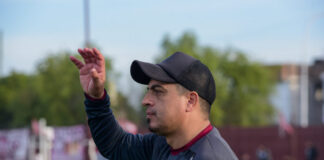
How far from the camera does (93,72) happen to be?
2793 millimetres

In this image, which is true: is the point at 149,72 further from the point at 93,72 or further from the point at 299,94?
the point at 299,94

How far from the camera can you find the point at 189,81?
111 inches

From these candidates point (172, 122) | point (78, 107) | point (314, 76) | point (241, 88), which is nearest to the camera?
point (172, 122)

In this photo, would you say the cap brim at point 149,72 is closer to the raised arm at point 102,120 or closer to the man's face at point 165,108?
the man's face at point 165,108

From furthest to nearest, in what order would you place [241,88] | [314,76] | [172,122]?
[314,76], [241,88], [172,122]

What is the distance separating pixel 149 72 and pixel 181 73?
0.17 m

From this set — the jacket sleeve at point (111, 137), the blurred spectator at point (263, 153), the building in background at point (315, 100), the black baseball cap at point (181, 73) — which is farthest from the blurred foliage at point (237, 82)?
the black baseball cap at point (181, 73)

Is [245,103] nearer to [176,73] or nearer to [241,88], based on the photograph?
[241,88]

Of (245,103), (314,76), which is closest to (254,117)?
(245,103)

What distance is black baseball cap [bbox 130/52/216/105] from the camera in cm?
280

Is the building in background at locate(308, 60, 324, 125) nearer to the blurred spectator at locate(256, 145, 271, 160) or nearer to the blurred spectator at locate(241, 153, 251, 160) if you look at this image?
the blurred spectator at locate(256, 145, 271, 160)

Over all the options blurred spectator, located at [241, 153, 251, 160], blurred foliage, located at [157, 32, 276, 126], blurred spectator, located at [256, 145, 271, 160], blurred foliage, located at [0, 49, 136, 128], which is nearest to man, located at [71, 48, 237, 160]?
blurred spectator, located at [256, 145, 271, 160]

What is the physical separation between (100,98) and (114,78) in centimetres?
4219

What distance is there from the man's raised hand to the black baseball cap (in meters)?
0.18
